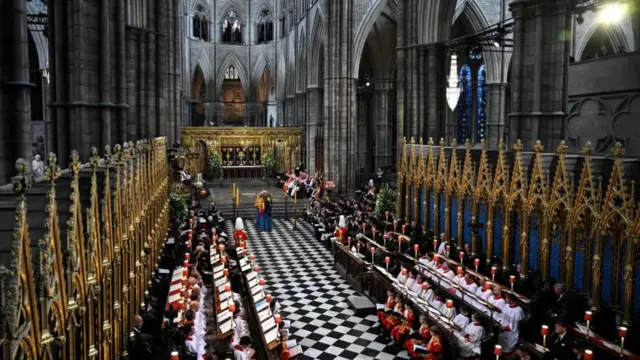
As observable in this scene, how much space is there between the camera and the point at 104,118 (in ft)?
43.0

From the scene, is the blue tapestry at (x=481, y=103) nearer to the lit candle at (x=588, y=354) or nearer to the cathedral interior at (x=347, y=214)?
the cathedral interior at (x=347, y=214)

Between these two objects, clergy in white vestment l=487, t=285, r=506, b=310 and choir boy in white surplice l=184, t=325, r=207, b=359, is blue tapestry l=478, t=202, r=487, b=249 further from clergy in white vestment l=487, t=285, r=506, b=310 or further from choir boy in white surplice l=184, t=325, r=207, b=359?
choir boy in white surplice l=184, t=325, r=207, b=359

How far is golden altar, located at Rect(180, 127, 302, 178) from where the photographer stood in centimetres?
4128

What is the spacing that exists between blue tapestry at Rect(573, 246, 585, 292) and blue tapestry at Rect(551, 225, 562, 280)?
0.53 metres

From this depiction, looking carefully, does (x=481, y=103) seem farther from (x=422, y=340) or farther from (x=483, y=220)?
(x=422, y=340)

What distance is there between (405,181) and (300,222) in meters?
8.52

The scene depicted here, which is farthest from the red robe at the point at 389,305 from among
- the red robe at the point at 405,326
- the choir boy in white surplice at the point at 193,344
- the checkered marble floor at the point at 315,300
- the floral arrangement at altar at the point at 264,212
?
the floral arrangement at altar at the point at 264,212

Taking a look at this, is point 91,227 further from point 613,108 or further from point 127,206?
point 613,108

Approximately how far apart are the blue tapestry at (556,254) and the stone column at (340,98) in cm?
2136

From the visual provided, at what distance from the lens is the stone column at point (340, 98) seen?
1286 inches

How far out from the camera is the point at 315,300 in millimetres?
15445

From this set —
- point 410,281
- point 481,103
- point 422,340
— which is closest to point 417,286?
point 410,281

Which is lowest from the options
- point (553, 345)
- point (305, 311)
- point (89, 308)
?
point (305, 311)

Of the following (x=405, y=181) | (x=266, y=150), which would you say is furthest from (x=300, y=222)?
(x=266, y=150)
